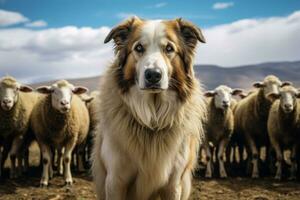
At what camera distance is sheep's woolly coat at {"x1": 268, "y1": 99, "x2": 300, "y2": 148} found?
10641 millimetres

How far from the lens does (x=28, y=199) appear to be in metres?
8.41

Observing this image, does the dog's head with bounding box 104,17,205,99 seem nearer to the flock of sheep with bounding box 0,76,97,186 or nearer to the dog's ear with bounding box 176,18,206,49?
the dog's ear with bounding box 176,18,206,49

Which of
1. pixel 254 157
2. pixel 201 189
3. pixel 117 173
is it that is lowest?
pixel 201 189

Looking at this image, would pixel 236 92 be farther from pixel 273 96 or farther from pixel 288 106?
pixel 288 106

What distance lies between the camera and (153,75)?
4.23m

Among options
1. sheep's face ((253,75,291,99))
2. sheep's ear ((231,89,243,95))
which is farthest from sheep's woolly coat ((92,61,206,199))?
sheep's ear ((231,89,243,95))

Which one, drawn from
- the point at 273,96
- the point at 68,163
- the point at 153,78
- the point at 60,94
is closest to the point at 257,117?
the point at 273,96

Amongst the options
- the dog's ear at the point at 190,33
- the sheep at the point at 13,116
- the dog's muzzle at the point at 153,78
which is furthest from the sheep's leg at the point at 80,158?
the dog's muzzle at the point at 153,78

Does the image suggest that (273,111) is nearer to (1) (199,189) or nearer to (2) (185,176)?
(1) (199,189)

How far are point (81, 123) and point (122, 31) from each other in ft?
20.7

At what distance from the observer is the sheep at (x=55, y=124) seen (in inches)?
390

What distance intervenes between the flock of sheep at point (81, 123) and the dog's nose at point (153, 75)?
474 cm

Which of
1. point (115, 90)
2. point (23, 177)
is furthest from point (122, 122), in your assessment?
point (23, 177)

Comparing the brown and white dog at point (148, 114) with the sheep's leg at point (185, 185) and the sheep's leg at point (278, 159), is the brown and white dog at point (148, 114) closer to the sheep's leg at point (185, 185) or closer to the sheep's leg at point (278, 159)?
the sheep's leg at point (185, 185)
